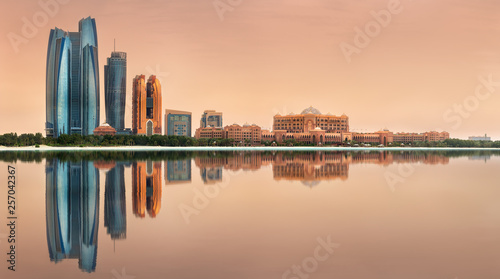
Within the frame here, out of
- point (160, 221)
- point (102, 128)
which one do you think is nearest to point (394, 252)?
point (160, 221)

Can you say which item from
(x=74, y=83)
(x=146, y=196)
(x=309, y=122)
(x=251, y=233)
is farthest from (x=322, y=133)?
(x=251, y=233)

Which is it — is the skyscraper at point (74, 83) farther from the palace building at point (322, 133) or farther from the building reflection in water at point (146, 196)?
the building reflection in water at point (146, 196)

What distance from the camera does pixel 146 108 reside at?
192500 mm

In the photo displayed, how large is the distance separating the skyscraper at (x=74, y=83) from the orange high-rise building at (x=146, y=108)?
73.9 feet

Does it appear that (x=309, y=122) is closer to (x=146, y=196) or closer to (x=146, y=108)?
(x=146, y=108)

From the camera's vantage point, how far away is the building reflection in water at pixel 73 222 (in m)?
10.7

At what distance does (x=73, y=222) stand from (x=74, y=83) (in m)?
168

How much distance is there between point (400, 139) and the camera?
584 feet

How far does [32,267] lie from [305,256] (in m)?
A: 6.62

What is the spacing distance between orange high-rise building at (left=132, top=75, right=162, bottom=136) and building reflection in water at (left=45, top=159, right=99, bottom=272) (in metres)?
170

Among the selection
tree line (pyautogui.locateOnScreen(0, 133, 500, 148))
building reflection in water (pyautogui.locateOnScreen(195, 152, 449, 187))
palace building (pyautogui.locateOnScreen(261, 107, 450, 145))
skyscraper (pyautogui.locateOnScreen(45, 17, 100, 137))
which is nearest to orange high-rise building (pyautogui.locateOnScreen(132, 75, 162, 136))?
skyscraper (pyautogui.locateOnScreen(45, 17, 100, 137))

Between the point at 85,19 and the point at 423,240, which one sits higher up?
the point at 85,19

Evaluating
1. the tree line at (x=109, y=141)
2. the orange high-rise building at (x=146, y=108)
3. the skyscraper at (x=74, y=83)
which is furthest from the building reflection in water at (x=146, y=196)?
the orange high-rise building at (x=146, y=108)

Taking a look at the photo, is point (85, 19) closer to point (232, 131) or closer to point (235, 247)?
point (232, 131)
